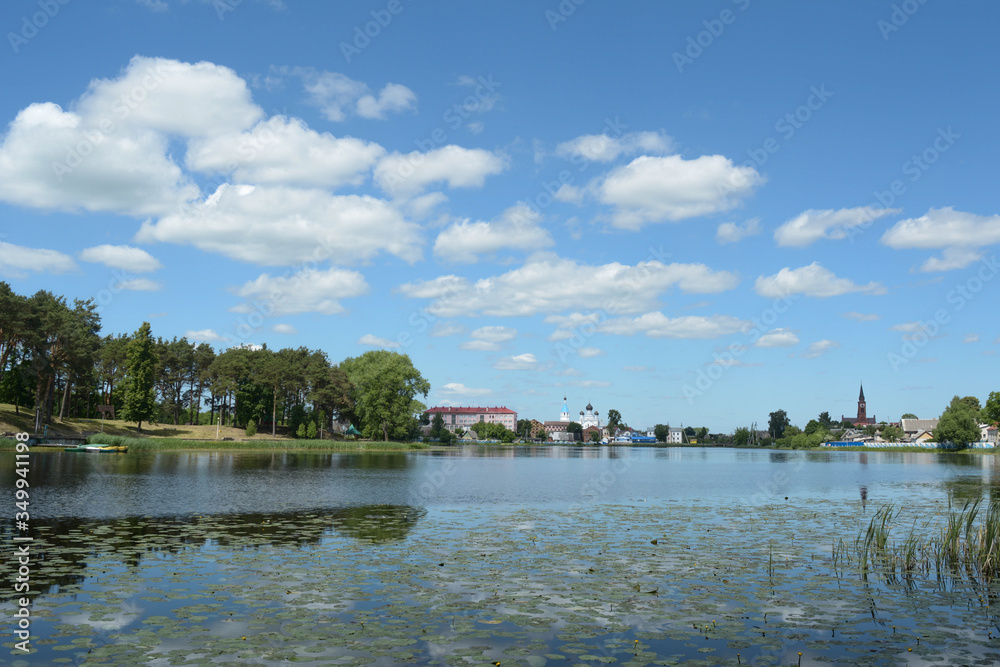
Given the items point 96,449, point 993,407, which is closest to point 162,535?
point 96,449

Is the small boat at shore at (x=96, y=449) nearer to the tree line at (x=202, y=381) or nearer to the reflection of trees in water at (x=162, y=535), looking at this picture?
the tree line at (x=202, y=381)

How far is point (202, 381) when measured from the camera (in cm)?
12594

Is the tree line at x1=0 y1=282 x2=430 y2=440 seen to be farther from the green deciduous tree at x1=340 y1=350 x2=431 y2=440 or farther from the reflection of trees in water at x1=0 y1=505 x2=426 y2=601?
the reflection of trees in water at x1=0 y1=505 x2=426 y2=601

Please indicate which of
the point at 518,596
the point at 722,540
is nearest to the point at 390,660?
the point at 518,596

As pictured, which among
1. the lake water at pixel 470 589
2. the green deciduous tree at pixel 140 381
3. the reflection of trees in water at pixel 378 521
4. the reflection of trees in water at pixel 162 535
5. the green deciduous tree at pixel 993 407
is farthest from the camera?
the green deciduous tree at pixel 993 407

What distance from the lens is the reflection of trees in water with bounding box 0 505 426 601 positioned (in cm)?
1681

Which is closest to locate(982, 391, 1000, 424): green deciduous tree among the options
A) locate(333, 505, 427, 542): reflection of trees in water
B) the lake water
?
the lake water

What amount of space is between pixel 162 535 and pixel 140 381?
86.1m

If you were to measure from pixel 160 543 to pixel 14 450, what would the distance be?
62.7 m

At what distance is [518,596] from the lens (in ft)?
48.9

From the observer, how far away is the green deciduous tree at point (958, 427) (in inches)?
5896

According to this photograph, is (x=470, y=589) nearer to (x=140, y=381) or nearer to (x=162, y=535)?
(x=162, y=535)

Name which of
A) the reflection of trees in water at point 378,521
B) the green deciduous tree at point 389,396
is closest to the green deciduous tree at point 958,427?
the green deciduous tree at point 389,396

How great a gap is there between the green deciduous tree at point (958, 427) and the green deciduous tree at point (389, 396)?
119 meters
